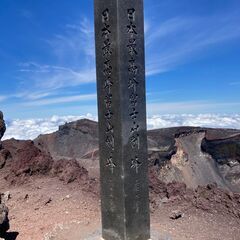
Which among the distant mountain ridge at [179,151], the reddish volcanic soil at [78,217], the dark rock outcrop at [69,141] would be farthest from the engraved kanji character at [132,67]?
the dark rock outcrop at [69,141]

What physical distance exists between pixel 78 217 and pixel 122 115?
3.06m

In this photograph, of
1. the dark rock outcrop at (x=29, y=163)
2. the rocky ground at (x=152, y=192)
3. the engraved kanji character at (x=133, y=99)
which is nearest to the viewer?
the engraved kanji character at (x=133, y=99)

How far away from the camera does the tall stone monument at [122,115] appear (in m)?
5.32

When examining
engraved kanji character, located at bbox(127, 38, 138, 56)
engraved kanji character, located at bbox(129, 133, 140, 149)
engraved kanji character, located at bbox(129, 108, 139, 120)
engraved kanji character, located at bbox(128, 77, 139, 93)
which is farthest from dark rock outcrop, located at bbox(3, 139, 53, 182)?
engraved kanji character, located at bbox(127, 38, 138, 56)

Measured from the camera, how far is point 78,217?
7.65 metres

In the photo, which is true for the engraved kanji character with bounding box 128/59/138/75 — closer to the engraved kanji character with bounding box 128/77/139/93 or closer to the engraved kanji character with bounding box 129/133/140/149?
the engraved kanji character with bounding box 128/77/139/93

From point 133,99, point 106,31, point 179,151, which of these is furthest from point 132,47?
point 179,151

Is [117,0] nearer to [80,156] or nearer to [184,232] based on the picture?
[184,232]

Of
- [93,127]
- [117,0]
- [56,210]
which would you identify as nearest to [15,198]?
[56,210]

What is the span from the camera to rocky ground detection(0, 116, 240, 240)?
7.16 metres

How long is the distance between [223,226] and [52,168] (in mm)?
4528

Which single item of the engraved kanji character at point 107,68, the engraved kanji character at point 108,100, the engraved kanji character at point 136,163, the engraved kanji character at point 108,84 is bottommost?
the engraved kanji character at point 136,163

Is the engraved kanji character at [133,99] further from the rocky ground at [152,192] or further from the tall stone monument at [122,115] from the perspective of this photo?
the rocky ground at [152,192]

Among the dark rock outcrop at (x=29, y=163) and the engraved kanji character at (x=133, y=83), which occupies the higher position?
the engraved kanji character at (x=133, y=83)
